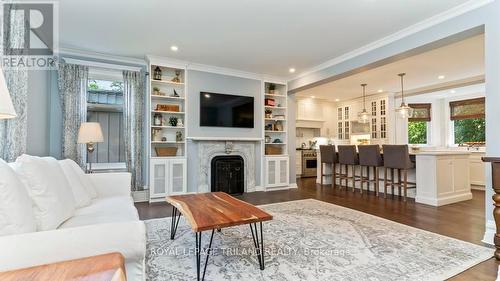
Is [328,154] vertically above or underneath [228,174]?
above

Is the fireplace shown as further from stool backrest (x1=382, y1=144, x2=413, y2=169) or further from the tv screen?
stool backrest (x1=382, y1=144, x2=413, y2=169)

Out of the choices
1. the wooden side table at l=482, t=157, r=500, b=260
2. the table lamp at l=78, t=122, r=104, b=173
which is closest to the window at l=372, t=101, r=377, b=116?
the wooden side table at l=482, t=157, r=500, b=260

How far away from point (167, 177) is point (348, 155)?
3877 mm

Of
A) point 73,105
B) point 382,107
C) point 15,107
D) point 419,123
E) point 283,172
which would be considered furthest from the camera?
point 419,123

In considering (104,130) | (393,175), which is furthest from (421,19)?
(104,130)

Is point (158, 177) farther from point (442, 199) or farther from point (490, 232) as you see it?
point (442, 199)

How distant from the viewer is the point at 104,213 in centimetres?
211

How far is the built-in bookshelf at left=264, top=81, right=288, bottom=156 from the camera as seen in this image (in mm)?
5922

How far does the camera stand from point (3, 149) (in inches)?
90.3

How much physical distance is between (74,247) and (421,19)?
409 centimetres

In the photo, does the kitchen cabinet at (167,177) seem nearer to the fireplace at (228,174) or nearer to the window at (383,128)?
the fireplace at (228,174)

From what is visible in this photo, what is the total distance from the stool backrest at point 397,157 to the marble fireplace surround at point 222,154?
263 cm

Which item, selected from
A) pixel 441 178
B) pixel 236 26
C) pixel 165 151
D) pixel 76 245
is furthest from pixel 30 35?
pixel 441 178

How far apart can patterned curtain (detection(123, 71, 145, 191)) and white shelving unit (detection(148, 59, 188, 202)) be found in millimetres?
215
